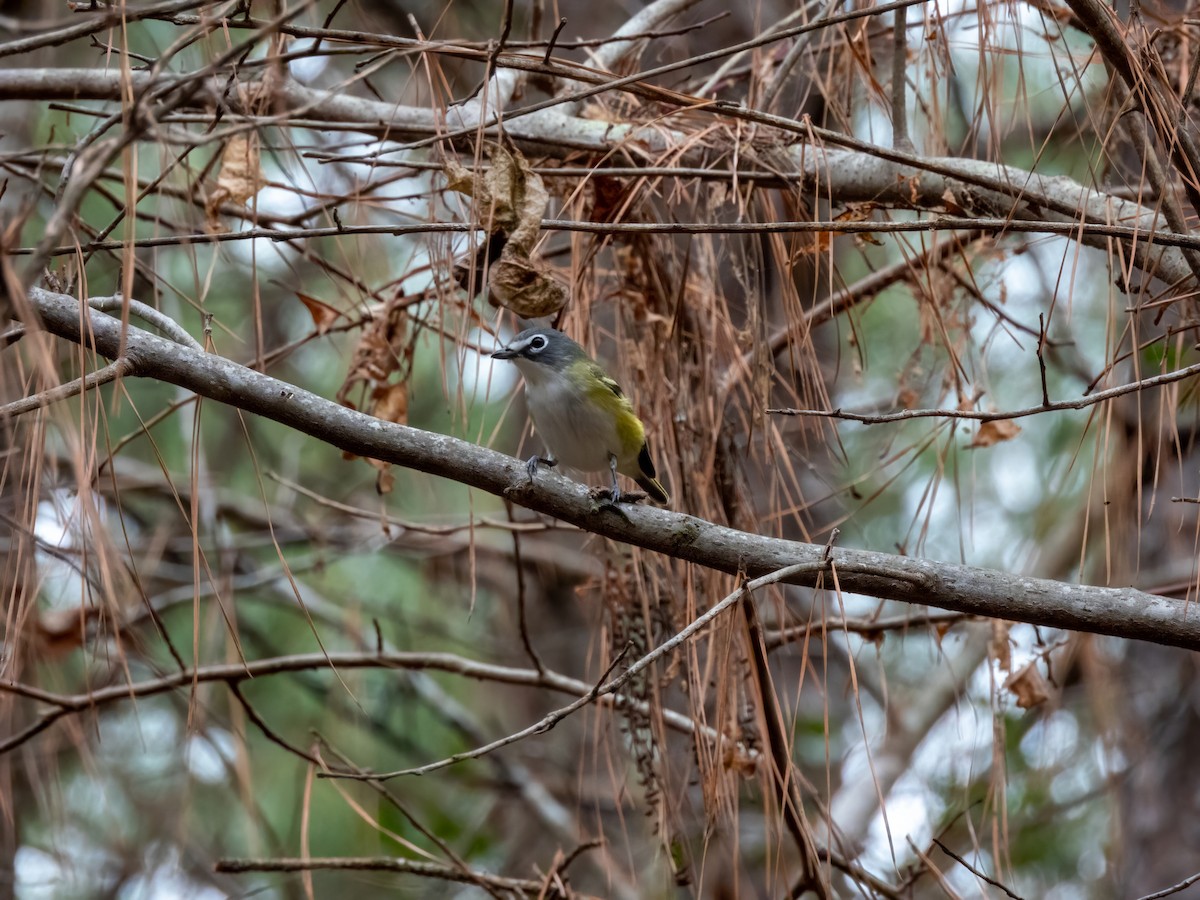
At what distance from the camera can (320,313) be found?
11.2 ft

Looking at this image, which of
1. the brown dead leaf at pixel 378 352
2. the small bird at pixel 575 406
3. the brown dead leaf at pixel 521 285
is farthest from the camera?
the small bird at pixel 575 406

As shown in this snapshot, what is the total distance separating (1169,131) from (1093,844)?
186 inches

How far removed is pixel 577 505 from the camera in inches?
90.7

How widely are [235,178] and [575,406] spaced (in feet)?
3.84

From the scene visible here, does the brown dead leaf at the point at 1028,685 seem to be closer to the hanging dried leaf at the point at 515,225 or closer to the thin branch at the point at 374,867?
the thin branch at the point at 374,867

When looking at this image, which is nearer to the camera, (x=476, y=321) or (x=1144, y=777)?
(x=476, y=321)

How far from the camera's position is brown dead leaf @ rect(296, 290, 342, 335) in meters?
3.27

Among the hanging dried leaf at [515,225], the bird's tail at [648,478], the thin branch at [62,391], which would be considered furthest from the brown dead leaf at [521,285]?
the bird's tail at [648,478]

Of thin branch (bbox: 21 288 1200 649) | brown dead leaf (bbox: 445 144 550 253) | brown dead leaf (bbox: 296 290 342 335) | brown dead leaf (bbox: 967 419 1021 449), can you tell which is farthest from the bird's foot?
brown dead leaf (bbox: 967 419 1021 449)

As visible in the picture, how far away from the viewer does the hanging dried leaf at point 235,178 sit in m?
2.94

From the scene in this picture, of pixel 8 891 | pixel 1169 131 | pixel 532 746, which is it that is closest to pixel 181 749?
pixel 8 891

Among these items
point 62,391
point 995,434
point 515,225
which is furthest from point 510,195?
point 995,434

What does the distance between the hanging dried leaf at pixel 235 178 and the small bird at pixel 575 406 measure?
2.87 ft

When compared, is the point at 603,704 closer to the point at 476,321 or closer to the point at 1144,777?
the point at 476,321
